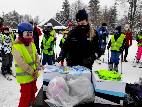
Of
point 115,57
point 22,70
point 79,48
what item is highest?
point 79,48

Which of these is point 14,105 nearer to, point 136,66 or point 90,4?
point 136,66

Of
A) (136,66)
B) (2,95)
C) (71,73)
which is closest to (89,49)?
(71,73)

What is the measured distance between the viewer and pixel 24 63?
5.10 m

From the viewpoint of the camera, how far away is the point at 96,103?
11.7 feet

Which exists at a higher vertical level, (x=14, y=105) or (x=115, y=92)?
(x=115, y=92)

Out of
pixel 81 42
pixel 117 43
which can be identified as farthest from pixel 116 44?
pixel 81 42

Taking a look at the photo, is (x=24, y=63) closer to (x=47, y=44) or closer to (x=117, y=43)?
(x=47, y=44)

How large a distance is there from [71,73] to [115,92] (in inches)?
21.3

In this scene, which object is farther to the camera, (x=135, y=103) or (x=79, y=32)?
(x=79, y=32)

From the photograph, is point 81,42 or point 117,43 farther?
point 117,43

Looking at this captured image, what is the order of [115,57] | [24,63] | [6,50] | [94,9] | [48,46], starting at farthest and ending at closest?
[94,9], [115,57], [48,46], [6,50], [24,63]

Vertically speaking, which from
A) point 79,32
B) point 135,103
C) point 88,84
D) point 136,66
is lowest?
point 136,66

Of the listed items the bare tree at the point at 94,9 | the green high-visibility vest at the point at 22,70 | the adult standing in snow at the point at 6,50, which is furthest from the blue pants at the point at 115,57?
the bare tree at the point at 94,9

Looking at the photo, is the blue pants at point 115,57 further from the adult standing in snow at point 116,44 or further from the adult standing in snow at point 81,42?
the adult standing in snow at point 81,42
